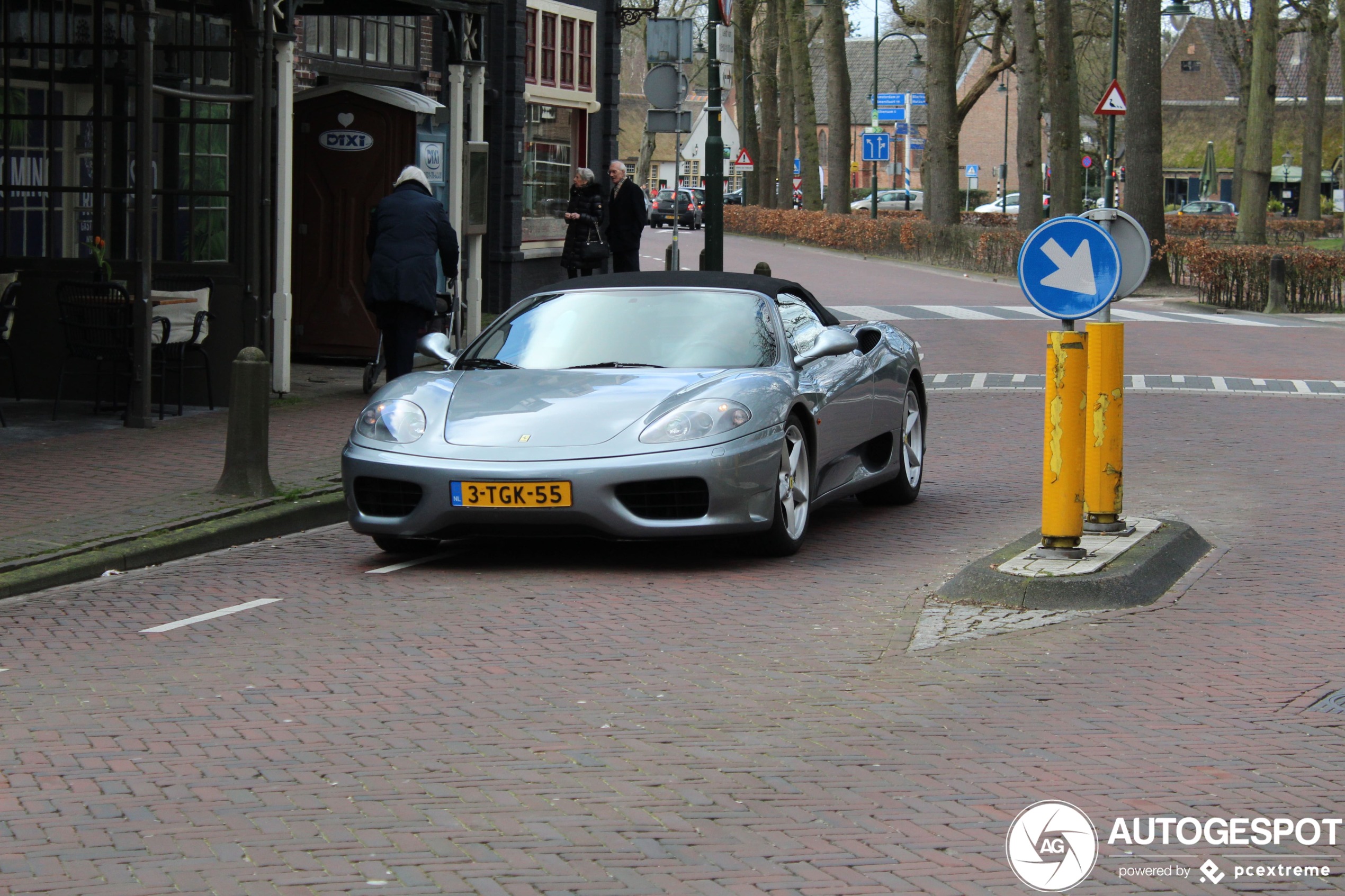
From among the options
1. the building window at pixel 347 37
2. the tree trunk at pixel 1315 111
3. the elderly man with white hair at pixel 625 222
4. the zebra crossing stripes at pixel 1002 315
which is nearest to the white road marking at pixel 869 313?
the zebra crossing stripes at pixel 1002 315

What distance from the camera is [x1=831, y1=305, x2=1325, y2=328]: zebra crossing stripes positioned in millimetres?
25969

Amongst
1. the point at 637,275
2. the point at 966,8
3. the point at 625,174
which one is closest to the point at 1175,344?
the point at 625,174

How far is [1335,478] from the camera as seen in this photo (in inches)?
455

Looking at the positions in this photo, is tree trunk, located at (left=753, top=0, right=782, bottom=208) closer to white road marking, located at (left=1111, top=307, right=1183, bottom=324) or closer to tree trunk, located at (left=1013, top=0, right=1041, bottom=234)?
tree trunk, located at (left=1013, top=0, right=1041, bottom=234)

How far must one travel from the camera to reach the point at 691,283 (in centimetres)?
957

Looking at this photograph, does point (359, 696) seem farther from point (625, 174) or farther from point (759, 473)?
point (625, 174)

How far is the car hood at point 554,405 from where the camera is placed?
8125 millimetres

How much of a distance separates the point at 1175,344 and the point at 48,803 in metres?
19.2

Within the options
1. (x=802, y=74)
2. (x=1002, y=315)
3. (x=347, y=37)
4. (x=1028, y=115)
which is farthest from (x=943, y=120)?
(x=347, y=37)

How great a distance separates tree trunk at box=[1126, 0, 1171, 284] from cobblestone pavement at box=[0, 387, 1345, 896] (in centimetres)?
2272

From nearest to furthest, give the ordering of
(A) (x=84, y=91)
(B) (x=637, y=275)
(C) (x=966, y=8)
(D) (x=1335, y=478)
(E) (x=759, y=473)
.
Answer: (E) (x=759, y=473)
(B) (x=637, y=275)
(D) (x=1335, y=478)
(A) (x=84, y=91)
(C) (x=966, y=8)

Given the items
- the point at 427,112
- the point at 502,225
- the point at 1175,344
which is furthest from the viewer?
the point at 502,225

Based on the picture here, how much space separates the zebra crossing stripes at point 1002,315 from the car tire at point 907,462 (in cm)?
1409

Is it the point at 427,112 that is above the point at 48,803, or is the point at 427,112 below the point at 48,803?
above
